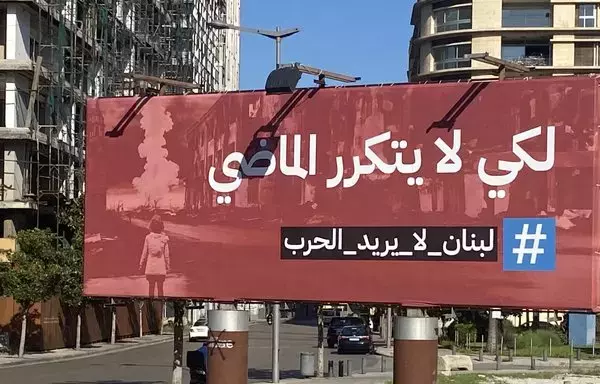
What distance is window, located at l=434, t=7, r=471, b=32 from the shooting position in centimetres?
9625

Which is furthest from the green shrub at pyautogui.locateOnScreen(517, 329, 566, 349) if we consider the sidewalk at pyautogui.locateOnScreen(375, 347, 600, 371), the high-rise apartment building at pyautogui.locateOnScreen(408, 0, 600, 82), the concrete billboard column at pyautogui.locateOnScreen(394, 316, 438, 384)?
the concrete billboard column at pyautogui.locateOnScreen(394, 316, 438, 384)

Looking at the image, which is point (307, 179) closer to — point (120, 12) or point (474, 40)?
point (120, 12)

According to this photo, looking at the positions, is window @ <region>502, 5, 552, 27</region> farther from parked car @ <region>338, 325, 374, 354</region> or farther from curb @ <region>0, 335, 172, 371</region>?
parked car @ <region>338, 325, 374, 354</region>

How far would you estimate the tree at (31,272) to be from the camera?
137 feet

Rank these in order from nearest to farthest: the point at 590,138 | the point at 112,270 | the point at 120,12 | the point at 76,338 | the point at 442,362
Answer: the point at 590,138 → the point at 112,270 → the point at 442,362 → the point at 76,338 → the point at 120,12

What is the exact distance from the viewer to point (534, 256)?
14.5m

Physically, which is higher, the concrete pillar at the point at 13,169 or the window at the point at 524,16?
the window at the point at 524,16

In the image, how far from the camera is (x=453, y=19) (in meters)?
97.2

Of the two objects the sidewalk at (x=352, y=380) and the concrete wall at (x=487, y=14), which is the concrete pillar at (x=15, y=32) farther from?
the concrete wall at (x=487, y=14)

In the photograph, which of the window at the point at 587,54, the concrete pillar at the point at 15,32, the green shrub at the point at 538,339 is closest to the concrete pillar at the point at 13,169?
the concrete pillar at the point at 15,32


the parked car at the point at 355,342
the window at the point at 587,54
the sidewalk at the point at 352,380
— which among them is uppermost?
the window at the point at 587,54

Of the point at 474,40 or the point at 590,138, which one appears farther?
the point at 474,40

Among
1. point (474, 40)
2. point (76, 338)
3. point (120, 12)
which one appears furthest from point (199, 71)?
point (76, 338)

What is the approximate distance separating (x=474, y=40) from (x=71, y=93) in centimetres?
5115
